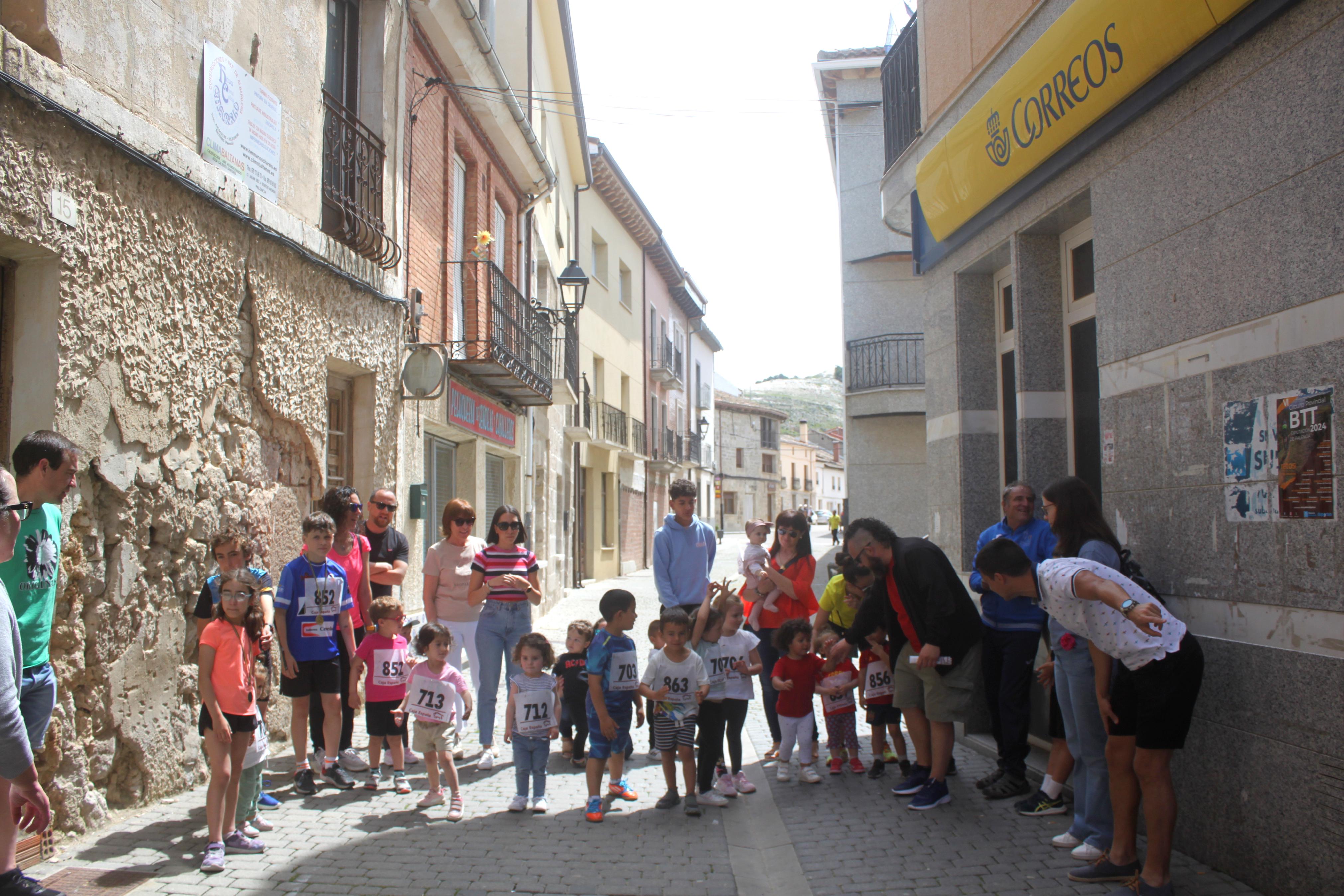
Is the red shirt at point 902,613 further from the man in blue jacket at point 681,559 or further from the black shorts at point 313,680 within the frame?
the black shorts at point 313,680

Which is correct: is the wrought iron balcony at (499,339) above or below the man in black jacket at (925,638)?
above

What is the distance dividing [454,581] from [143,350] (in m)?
2.44

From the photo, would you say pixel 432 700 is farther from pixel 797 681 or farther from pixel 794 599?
pixel 794 599

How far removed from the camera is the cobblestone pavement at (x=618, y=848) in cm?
399

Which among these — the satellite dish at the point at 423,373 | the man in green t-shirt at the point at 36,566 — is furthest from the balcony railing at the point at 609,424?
the man in green t-shirt at the point at 36,566

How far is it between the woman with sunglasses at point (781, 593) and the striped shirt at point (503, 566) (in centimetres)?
148

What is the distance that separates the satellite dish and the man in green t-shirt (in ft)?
16.6

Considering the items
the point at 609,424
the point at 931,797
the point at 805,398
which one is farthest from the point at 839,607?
the point at 805,398

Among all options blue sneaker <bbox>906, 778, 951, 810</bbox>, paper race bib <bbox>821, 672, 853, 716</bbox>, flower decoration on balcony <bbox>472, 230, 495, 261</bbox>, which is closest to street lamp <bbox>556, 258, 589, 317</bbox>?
flower decoration on balcony <bbox>472, 230, 495, 261</bbox>

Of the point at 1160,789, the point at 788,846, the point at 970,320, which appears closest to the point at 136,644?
the point at 788,846

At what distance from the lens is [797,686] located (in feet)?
18.9

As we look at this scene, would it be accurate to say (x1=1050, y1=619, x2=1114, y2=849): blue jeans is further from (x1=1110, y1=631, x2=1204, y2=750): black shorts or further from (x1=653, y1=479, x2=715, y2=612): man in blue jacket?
(x1=653, y1=479, x2=715, y2=612): man in blue jacket

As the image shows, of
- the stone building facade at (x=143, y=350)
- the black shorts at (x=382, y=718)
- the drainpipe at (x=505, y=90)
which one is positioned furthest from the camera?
the drainpipe at (x=505, y=90)

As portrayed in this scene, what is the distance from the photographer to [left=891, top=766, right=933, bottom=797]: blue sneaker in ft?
17.4
